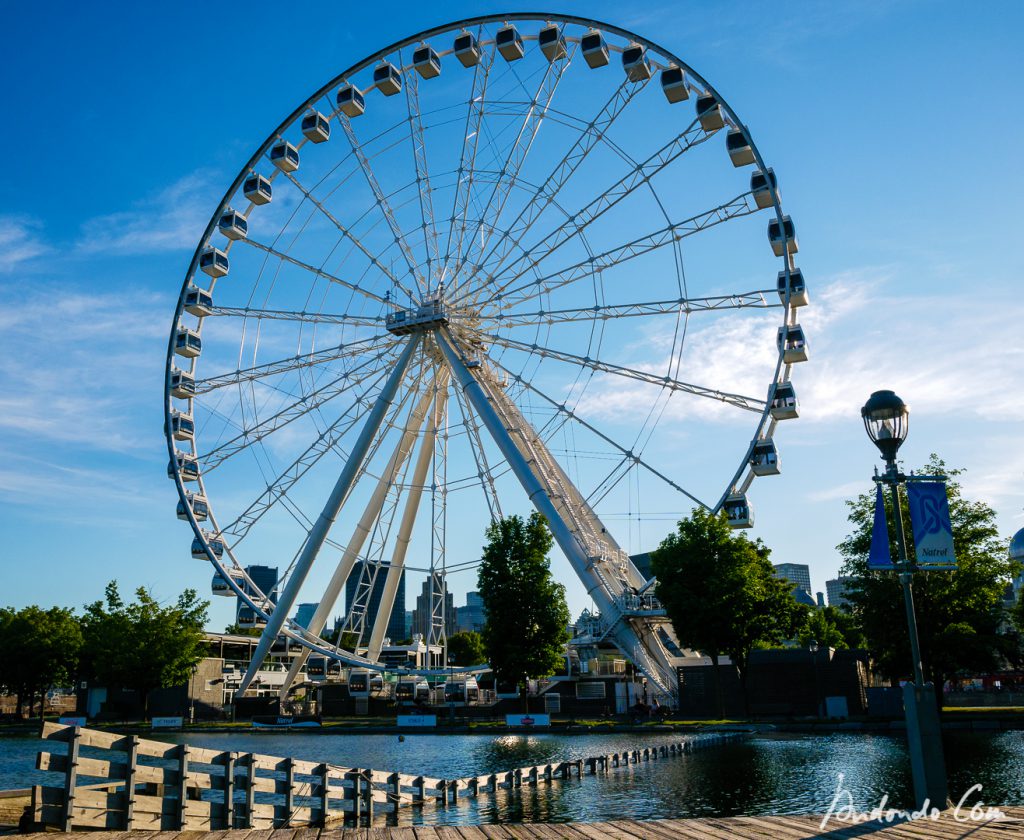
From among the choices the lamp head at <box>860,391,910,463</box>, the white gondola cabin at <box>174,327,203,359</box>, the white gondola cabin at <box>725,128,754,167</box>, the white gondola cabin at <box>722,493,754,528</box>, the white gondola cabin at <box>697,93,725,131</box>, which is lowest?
the lamp head at <box>860,391,910,463</box>

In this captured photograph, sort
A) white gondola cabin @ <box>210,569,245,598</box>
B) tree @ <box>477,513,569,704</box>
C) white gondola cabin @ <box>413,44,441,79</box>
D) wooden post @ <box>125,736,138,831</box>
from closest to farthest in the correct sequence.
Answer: wooden post @ <box>125,736,138,831</box> < white gondola cabin @ <box>413,44,441,79</box> < white gondola cabin @ <box>210,569,245,598</box> < tree @ <box>477,513,569,704</box>

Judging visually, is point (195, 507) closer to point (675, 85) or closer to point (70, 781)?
point (675, 85)

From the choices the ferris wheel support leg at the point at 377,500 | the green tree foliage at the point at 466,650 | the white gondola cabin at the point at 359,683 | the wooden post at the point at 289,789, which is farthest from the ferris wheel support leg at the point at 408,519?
the green tree foliage at the point at 466,650

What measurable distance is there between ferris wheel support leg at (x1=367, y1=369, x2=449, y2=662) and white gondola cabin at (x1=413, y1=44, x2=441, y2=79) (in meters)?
14.6

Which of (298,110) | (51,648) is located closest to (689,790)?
(298,110)

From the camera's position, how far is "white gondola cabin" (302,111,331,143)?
4638 centimetres

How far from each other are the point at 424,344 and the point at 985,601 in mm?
29776

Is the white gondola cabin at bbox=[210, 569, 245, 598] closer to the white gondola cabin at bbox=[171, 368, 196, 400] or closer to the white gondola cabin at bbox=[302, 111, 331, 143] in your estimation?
the white gondola cabin at bbox=[171, 368, 196, 400]

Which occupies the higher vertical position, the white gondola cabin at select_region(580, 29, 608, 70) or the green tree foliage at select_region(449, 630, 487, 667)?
the white gondola cabin at select_region(580, 29, 608, 70)

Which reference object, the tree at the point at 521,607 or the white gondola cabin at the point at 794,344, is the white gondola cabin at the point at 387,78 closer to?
the white gondola cabin at the point at 794,344

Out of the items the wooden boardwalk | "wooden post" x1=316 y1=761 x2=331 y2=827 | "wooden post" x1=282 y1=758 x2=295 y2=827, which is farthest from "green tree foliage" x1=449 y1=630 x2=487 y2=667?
the wooden boardwalk

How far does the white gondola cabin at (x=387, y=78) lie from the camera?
45156 mm

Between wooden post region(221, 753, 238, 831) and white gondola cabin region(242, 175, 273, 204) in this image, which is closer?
wooden post region(221, 753, 238, 831)

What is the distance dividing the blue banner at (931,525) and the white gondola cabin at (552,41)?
112 ft
